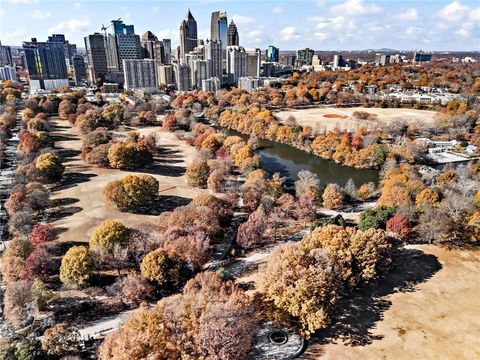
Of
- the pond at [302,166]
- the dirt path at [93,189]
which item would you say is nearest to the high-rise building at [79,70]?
the dirt path at [93,189]

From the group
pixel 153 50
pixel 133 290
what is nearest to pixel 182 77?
pixel 153 50

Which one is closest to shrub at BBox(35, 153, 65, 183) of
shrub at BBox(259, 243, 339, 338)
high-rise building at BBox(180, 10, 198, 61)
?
shrub at BBox(259, 243, 339, 338)

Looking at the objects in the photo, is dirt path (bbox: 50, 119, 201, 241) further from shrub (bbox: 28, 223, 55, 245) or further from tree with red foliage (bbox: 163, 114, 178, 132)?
tree with red foliage (bbox: 163, 114, 178, 132)

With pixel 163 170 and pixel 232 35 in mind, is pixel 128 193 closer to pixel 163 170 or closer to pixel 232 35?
pixel 163 170

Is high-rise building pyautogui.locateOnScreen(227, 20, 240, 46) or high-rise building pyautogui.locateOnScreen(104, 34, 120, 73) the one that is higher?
high-rise building pyautogui.locateOnScreen(227, 20, 240, 46)

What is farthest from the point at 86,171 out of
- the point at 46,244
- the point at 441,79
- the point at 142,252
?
the point at 441,79

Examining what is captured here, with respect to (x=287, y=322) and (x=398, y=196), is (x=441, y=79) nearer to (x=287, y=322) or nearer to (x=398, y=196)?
(x=398, y=196)
